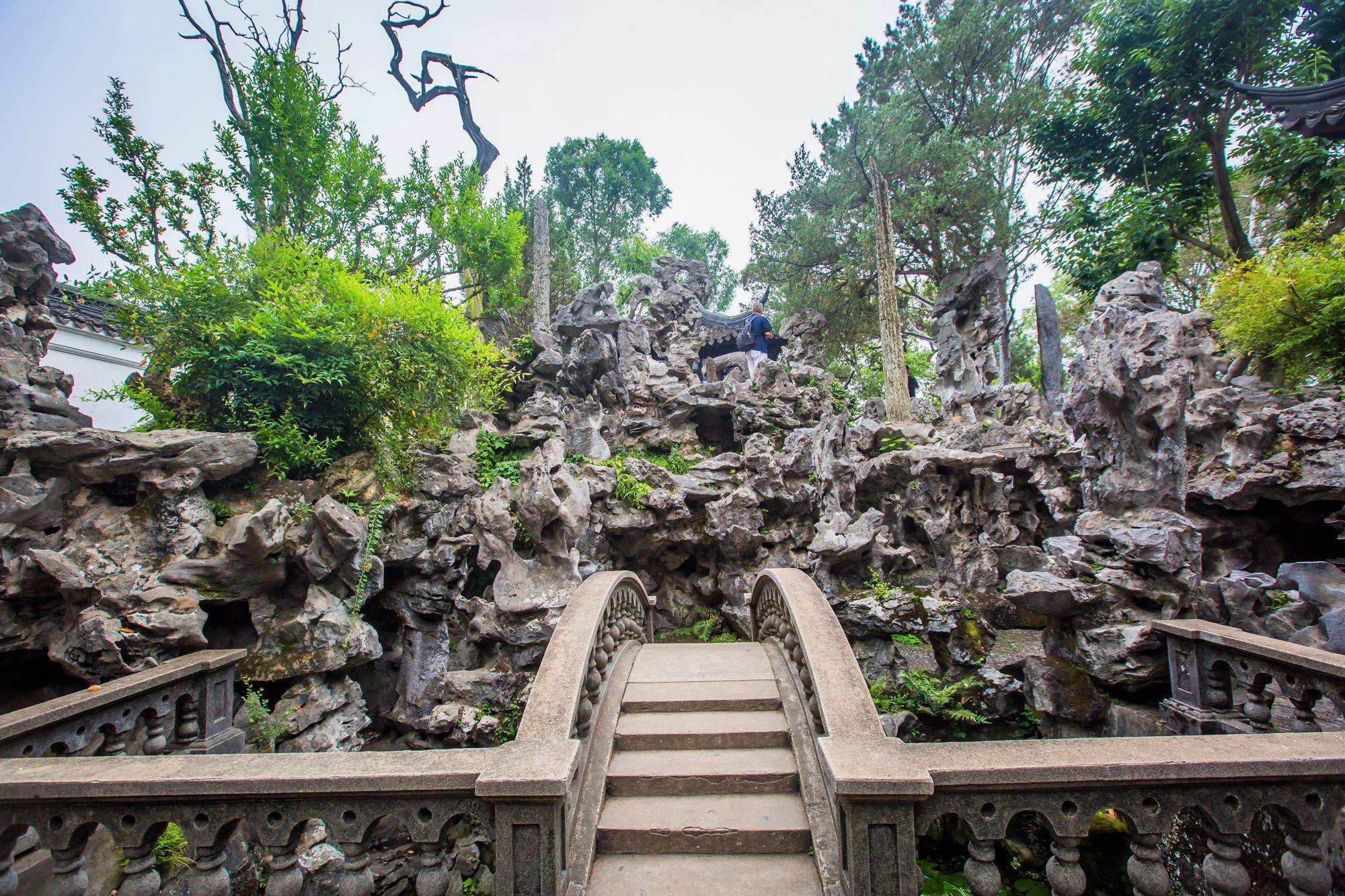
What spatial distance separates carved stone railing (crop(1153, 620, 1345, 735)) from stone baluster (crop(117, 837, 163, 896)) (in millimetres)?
5696

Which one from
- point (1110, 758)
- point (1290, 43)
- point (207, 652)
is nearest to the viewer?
point (1110, 758)

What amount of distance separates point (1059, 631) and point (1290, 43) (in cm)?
1205

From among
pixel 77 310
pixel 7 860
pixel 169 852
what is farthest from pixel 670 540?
pixel 77 310

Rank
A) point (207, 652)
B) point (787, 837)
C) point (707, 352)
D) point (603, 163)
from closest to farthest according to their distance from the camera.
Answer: point (787, 837) < point (207, 652) < point (707, 352) < point (603, 163)

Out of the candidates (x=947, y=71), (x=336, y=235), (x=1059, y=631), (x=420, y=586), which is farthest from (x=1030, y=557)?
(x=947, y=71)

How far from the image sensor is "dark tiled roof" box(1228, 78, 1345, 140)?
20.8ft

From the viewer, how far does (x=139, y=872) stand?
2.27 metres

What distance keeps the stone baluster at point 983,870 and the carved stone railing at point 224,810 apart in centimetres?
195

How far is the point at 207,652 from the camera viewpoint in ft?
14.4

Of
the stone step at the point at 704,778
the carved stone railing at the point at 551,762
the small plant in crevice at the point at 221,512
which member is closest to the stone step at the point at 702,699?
the carved stone railing at the point at 551,762

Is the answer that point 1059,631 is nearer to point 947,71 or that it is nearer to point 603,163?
point 947,71

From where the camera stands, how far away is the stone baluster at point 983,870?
2166mm

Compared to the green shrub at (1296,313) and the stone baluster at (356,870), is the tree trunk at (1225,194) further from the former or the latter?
the stone baluster at (356,870)

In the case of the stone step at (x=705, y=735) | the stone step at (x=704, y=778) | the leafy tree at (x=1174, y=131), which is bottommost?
the stone step at (x=704, y=778)
